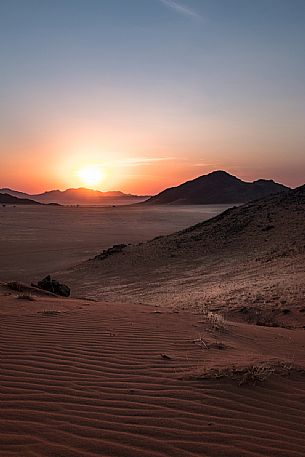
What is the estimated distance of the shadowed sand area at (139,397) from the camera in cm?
331

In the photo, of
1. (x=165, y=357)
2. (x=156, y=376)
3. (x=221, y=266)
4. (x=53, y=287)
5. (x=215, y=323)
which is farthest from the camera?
(x=221, y=266)

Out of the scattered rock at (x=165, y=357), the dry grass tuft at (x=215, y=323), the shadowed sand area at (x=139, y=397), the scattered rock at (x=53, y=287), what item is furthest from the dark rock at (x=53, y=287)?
the scattered rock at (x=165, y=357)

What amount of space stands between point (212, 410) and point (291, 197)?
93.5ft

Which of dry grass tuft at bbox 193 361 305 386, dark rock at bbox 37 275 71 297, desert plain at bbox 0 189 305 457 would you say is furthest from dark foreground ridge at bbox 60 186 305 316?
dry grass tuft at bbox 193 361 305 386

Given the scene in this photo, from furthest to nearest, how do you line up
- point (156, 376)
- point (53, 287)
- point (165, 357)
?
point (53, 287) < point (165, 357) < point (156, 376)

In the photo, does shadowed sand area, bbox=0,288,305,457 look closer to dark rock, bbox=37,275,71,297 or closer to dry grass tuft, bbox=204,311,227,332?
dry grass tuft, bbox=204,311,227,332

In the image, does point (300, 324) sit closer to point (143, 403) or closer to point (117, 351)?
point (117, 351)

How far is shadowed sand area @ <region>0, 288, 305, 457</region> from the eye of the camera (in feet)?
10.9

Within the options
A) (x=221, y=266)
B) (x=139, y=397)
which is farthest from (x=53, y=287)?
(x=139, y=397)

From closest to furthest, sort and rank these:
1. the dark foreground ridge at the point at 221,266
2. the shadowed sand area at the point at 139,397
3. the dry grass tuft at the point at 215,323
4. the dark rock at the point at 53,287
Answer: the shadowed sand area at the point at 139,397 → the dry grass tuft at the point at 215,323 → the dark foreground ridge at the point at 221,266 → the dark rock at the point at 53,287

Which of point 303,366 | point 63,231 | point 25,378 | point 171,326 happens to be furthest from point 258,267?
point 63,231

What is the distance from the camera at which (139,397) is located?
4.11m

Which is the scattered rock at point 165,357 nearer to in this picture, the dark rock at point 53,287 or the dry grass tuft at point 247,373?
the dry grass tuft at point 247,373

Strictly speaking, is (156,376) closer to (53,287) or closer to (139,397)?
(139,397)
